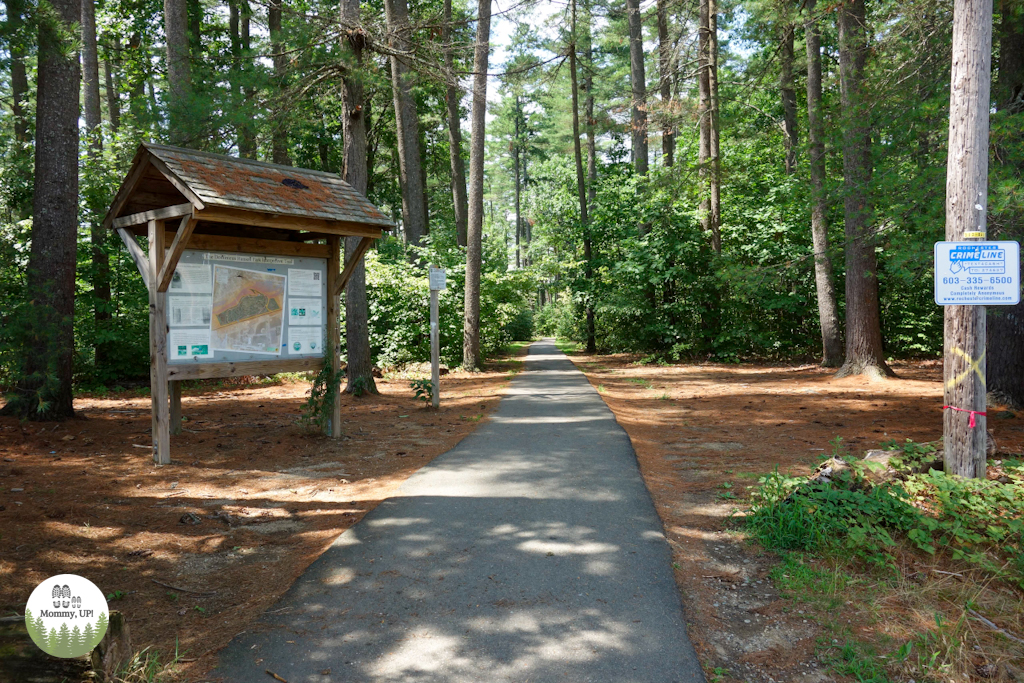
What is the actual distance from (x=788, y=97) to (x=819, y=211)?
30.7 ft

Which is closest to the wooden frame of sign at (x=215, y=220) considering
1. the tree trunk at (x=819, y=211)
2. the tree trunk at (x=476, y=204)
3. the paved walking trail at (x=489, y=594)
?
the paved walking trail at (x=489, y=594)

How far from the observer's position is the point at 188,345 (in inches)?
295

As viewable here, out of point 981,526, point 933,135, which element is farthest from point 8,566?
point 933,135

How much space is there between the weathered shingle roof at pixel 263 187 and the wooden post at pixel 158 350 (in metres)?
0.79

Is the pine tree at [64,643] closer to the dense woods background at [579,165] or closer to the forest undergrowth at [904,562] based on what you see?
the forest undergrowth at [904,562]

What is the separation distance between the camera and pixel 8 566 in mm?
4160

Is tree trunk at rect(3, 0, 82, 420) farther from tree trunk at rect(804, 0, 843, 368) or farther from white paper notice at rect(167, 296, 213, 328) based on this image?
tree trunk at rect(804, 0, 843, 368)

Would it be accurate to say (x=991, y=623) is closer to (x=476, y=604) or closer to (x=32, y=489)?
(x=476, y=604)

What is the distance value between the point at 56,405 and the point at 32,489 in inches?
148

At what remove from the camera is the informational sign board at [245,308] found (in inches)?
295

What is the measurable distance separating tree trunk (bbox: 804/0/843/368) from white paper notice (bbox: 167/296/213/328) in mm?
11123

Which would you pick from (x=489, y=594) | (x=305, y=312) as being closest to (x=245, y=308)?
(x=305, y=312)

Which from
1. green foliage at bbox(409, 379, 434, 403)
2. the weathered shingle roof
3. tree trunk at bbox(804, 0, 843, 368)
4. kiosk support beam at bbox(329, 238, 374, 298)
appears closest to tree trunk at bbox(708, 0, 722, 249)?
tree trunk at bbox(804, 0, 843, 368)

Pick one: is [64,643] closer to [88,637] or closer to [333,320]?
[88,637]
